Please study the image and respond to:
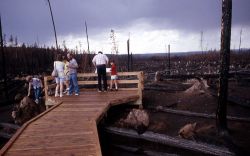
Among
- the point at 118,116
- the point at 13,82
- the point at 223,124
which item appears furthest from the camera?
the point at 13,82

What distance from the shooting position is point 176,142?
341 inches

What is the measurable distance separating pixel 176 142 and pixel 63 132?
333cm

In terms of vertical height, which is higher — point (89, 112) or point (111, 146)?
point (89, 112)

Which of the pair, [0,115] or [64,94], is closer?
[64,94]

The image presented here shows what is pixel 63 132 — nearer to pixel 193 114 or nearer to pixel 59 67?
pixel 59 67

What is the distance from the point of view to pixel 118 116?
13.2 metres

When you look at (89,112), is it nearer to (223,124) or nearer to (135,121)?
(135,121)

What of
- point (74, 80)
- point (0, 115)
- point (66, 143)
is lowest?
point (0, 115)

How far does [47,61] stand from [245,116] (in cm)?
3140

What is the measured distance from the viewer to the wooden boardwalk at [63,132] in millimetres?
6535

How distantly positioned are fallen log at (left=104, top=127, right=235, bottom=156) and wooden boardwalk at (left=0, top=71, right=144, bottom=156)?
108 centimetres

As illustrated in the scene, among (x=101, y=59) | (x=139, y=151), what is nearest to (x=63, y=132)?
(x=139, y=151)

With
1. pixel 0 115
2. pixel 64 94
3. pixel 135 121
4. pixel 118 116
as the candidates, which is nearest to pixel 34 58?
pixel 0 115

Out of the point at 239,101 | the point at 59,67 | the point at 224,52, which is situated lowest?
the point at 239,101
